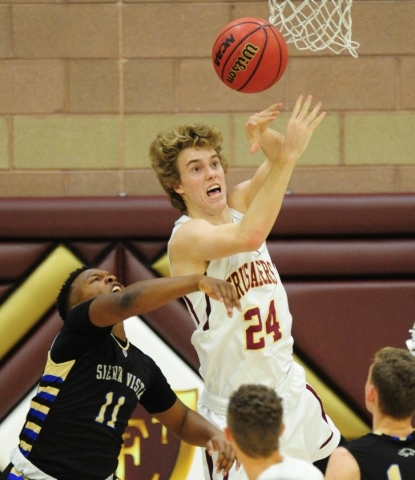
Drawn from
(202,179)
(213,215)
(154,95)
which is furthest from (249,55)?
(154,95)

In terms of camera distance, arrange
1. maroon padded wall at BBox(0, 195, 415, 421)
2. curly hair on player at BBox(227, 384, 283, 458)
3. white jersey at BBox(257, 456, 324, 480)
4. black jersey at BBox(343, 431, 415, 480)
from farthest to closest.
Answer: maroon padded wall at BBox(0, 195, 415, 421), black jersey at BBox(343, 431, 415, 480), curly hair on player at BBox(227, 384, 283, 458), white jersey at BBox(257, 456, 324, 480)

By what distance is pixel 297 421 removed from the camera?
12.5ft

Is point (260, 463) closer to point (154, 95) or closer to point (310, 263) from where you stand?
point (310, 263)

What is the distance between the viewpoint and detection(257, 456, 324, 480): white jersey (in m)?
2.39

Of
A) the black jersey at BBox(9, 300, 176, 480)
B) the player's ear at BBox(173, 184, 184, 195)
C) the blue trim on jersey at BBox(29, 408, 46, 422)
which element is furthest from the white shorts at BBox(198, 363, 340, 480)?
the player's ear at BBox(173, 184, 184, 195)

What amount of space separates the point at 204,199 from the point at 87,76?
7.00ft

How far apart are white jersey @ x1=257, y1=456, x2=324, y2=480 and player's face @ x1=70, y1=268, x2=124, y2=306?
4.83 feet

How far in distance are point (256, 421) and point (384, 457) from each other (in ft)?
1.66

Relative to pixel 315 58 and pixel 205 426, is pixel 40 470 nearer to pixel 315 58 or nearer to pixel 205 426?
pixel 205 426

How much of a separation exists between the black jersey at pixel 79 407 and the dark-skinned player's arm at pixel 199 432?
335 mm

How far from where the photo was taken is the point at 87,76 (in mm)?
5699

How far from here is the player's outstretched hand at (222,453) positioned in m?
3.54

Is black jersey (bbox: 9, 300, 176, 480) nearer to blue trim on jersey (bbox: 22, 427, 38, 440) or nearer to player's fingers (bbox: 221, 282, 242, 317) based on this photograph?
blue trim on jersey (bbox: 22, 427, 38, 440)

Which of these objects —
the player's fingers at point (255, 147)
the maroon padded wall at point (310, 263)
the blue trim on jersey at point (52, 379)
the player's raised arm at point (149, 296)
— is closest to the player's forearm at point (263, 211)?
the player's fingers at point (255, 147)
